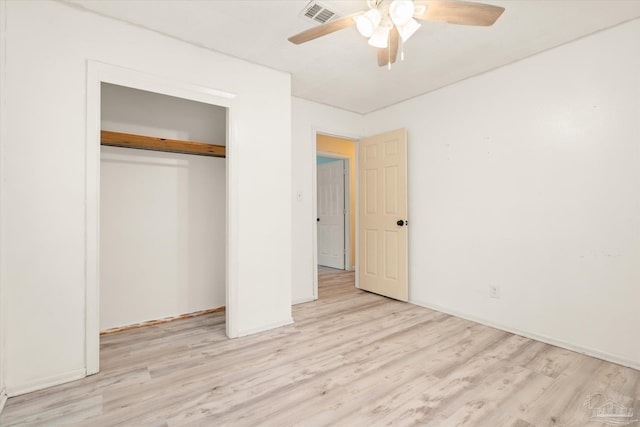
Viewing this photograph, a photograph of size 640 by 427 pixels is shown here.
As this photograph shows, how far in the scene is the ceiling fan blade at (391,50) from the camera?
1.89 meters

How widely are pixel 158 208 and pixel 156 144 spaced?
0.67 metres

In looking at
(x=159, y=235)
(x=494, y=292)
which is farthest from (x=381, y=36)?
(x=159, y=235)

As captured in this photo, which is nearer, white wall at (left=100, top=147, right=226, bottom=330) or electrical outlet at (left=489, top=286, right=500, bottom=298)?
white wall at (left=100, top=147, right=226, bottom=330)

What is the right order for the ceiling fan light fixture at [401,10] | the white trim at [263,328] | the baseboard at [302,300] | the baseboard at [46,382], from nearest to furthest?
1. the ceiling fan light fixture at [401,10]
2. the baseboard at [46,382]
3. the white trim at [263,328]
4. the baseboard at [302,300]

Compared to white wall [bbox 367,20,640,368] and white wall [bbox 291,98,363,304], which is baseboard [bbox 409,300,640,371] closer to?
white wall [bbox 367,20,640,368]

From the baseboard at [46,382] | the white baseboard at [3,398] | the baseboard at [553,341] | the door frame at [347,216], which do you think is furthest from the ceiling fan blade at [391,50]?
the door frame at [347,216]

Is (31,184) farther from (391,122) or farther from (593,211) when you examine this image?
(593,211)

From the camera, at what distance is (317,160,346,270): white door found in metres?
6.00

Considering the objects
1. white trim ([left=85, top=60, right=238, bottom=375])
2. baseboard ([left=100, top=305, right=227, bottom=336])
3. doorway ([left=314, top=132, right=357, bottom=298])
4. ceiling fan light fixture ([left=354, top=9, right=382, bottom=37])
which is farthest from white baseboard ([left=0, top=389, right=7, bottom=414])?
doorway ([left=314, top=132, right=357, bottom=298])

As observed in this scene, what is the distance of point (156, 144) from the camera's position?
2834 mm

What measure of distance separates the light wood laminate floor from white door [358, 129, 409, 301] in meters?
1.03

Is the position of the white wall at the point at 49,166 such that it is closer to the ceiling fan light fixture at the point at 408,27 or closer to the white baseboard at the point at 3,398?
the white baseboard at the point at 3,398

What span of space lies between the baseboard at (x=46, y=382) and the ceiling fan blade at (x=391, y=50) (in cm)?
301

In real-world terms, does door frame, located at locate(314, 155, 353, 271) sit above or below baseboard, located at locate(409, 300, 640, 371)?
above
